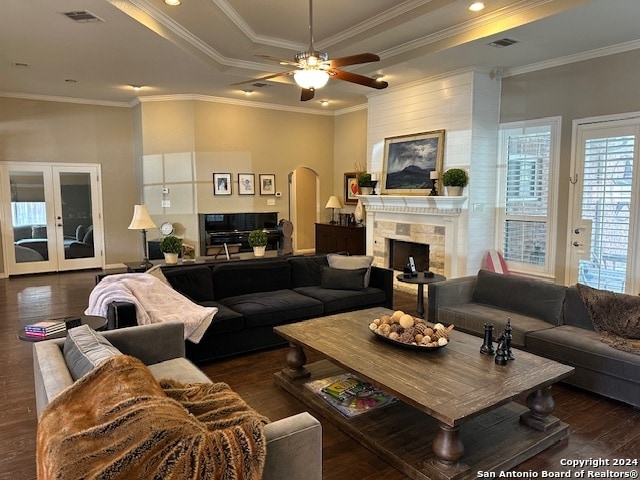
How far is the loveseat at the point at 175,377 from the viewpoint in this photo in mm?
1723

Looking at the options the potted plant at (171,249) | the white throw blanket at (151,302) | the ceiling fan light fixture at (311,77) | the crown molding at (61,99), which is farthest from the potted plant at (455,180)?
the crown molding at (61,99)

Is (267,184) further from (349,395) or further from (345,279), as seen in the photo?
(349,395)

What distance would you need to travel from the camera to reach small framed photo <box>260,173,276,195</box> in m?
9.17

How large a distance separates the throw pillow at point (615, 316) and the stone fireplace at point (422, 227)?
103 inches

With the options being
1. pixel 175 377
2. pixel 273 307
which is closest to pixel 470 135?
pixel 273 307

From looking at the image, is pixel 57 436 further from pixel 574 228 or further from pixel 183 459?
pixel 574 228

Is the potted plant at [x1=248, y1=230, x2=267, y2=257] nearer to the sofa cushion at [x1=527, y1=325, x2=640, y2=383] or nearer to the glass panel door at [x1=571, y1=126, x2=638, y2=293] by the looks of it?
the sofa cushion at [x1=527, y1=325, x2=640, y2=383]

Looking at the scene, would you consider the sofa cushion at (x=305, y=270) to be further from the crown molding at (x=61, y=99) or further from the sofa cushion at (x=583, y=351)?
the crown molding at (x=61, y=99)

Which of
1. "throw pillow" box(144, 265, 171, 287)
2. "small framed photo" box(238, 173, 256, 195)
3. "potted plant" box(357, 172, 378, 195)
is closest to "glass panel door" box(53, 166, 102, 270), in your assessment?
"small framed photo" box(238, 173, 256, 195)

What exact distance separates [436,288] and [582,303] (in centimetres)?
128

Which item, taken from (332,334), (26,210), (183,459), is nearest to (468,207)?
(332,334)

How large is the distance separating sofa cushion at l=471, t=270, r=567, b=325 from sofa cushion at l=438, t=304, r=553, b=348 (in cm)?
7

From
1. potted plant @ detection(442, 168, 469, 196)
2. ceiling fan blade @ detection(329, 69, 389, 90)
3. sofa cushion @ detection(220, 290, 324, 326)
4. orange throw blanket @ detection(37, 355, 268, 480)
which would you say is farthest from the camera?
potted plant @ detection(442, 168, 469, 196)

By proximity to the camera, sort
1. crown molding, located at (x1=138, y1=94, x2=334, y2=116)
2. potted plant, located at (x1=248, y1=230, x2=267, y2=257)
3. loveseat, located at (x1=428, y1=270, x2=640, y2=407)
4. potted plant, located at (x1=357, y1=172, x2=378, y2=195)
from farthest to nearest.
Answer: crown molding, located at (x1=138, y1=94, x2=334, y2=116)
potted plant, located at (x1=357, y1=172, x2=378, y2=195)
potted plant, located at (x1=248, y1=230, x2=267, y2=257)
loveseat, located at (x1=428, y1=270, x2=640, y2=407)
